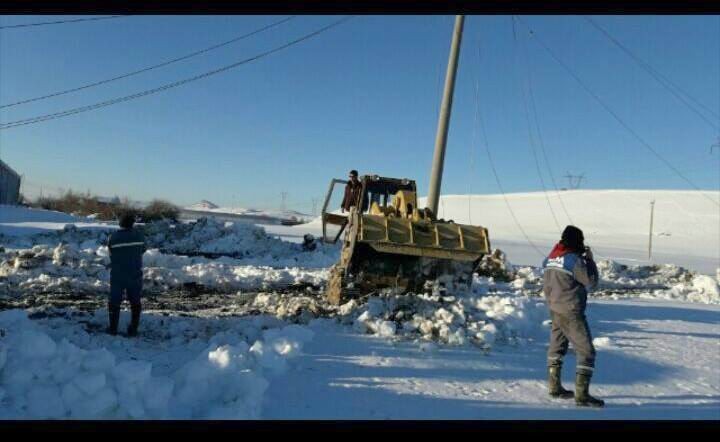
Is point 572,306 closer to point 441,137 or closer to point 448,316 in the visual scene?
point 448,316

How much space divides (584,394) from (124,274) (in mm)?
5551

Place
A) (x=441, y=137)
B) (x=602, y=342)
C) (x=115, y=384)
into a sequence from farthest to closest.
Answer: (x=441, y=137) < (x=602, y=342) < (x=115, y=384)

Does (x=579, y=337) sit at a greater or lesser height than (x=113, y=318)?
greater

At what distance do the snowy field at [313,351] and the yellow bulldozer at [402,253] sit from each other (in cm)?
35

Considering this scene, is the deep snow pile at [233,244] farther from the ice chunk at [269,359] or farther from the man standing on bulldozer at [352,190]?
the ice chunk at [269,359]

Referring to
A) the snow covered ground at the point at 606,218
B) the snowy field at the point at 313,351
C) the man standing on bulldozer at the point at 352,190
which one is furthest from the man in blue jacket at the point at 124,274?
the snow covered ground at the point at 606,218

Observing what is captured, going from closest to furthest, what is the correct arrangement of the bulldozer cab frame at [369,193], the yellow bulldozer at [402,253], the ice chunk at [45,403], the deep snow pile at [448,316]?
1. the ice chunk at [45,403]
2. the deep snow pile at [448,316]
3. the yellow bulldozer at [402,253]
4. the bulldozer cab frame at [369,193]

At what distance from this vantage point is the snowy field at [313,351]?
4.23 meters

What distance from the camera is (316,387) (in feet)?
16.7

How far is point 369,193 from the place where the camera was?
10.7 metres

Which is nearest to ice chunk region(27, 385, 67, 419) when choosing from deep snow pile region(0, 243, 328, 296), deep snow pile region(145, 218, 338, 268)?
deep snow pile region(0, 243, 328, 296)

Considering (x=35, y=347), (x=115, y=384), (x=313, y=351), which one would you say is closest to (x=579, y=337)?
(x=313, y=351)

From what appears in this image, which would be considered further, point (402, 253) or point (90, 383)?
point (402, 253)

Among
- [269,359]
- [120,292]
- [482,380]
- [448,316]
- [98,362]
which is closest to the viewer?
[98,362]
